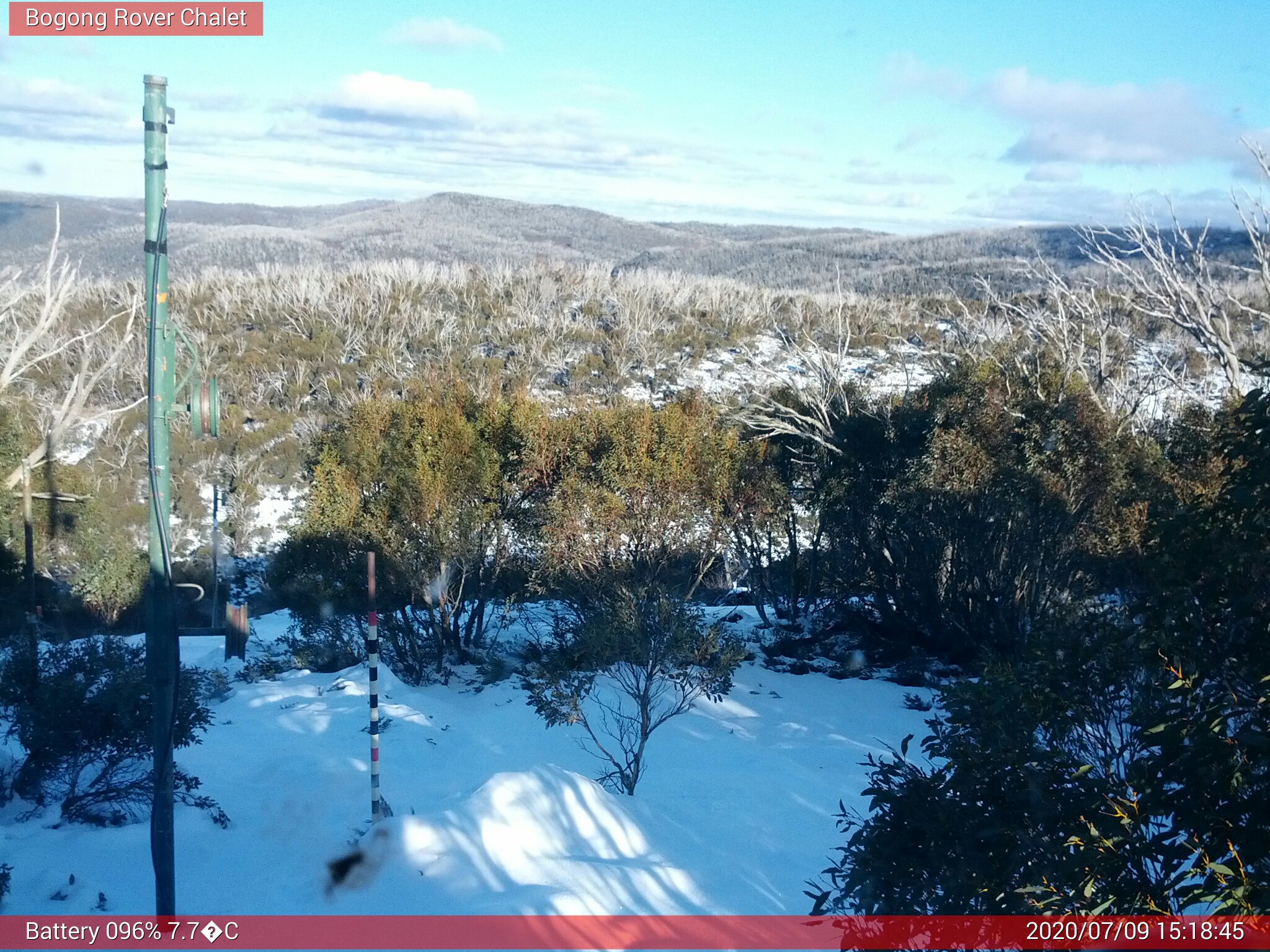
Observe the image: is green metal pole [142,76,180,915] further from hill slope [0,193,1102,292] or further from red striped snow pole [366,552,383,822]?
hill slope [0,193,1102,292]

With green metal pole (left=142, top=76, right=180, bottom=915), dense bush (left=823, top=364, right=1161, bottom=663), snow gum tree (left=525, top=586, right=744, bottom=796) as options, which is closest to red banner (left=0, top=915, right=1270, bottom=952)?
green metal pole (left=142, top=76, right=180, bottom=915)

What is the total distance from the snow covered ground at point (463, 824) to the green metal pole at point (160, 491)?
3.62ft

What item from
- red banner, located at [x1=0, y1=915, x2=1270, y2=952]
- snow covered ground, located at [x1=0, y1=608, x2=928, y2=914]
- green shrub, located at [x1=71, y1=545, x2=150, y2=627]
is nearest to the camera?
red banner, located at [x1=0, y1=915, x2=1270, y2=952]

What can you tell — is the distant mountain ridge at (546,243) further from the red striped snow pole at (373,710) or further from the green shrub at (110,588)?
the red striped snow pole at (373,710)

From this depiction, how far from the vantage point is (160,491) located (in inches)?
170

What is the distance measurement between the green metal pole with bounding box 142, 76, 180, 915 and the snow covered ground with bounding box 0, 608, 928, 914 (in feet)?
3.62

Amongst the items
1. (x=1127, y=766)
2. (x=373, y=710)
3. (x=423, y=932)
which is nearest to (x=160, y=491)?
(x=423, y=932)

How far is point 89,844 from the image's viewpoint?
5.93 metres

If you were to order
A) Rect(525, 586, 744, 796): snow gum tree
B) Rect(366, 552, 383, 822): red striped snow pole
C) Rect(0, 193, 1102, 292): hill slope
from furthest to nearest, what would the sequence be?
1. Rect(0, 193, 1102, 292): hill slope
2. Rect(525, 586, 744, 796): snow gum tree
3. Rect(366, 552, 383, 822): red striped snow pole

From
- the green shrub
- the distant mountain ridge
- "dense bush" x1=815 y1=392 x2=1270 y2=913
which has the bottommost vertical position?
the green shrub

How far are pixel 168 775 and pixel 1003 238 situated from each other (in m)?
76.2

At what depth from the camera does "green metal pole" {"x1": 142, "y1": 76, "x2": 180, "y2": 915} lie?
424 centimetres

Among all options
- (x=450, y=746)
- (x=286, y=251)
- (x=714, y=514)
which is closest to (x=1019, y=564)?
(x=714, y=514)

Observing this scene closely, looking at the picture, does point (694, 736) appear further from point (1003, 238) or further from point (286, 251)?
point (1003, 238)
